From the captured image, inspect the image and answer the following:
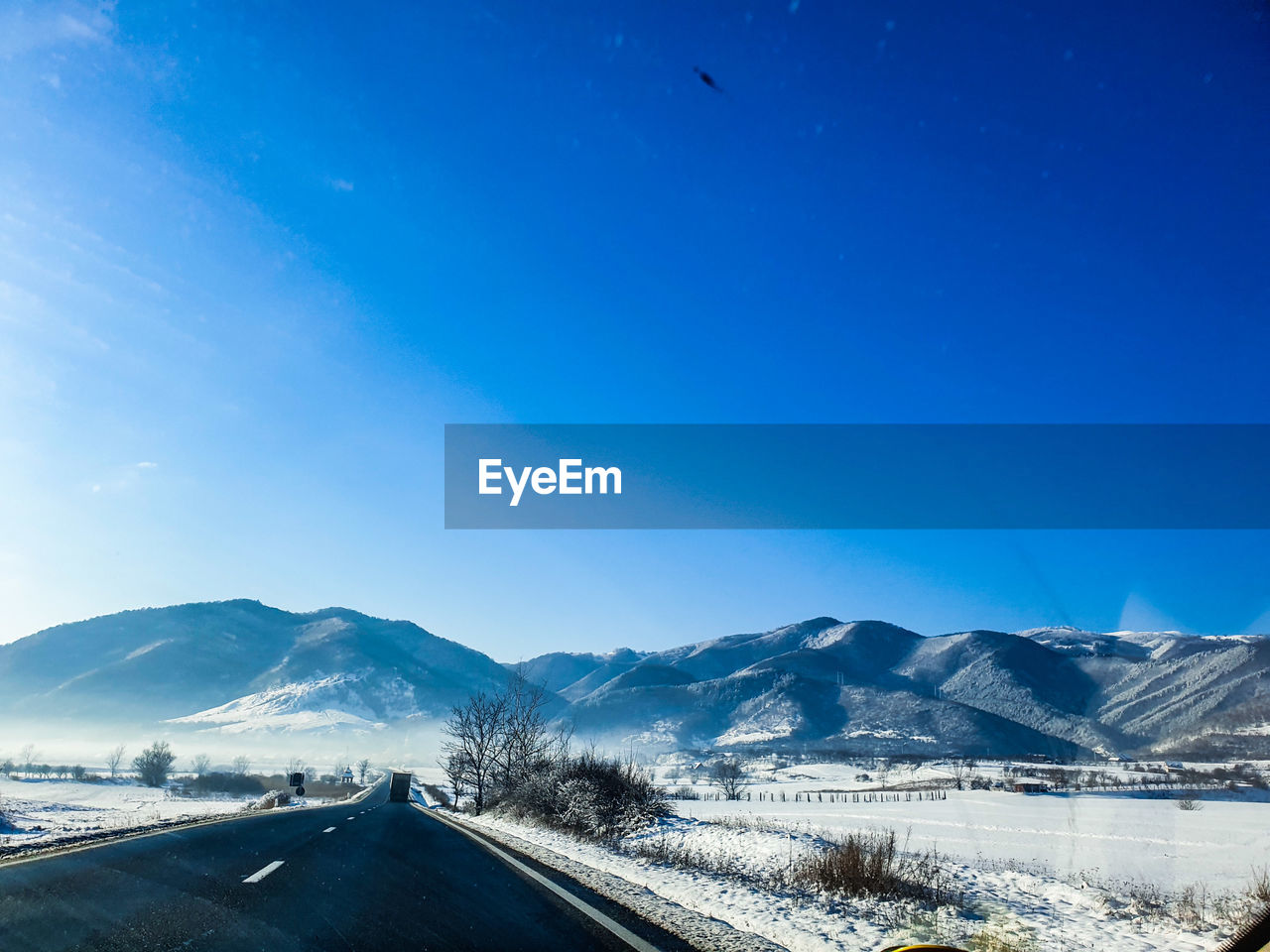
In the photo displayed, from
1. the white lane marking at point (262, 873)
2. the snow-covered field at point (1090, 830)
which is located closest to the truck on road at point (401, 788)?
the snow-covered field at point (1090, 830)

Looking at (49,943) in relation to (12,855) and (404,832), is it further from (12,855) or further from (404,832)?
(404,832)

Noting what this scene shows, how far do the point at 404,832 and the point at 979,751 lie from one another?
167 m

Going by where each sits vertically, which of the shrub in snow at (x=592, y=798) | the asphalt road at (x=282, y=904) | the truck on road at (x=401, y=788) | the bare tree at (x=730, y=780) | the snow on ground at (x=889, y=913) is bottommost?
the bare tree at (x=730, y=780)

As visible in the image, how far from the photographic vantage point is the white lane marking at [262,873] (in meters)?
9.47

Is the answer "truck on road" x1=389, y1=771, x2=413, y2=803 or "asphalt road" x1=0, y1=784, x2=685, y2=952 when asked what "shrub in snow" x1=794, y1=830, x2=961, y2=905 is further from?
"truck on road" x1=389, y1=771, x2=413, y2=803

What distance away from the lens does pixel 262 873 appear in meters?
10.2

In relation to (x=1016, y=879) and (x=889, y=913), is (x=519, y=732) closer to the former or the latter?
(x=1016, y=879)

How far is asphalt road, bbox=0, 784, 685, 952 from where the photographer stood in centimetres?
633

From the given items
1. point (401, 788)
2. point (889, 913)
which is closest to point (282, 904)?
point (889, 913)

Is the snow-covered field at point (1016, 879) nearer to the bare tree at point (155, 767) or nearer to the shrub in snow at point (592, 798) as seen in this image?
the shrub in snow at point (592, 798)

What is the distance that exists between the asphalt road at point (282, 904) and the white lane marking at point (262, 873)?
20mm

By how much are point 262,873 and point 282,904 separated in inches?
112

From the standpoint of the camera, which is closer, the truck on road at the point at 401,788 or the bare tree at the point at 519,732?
the bare tree at the point at 519,732

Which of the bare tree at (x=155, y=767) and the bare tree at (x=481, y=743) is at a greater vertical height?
the bare tree at (x=481, y=743)
